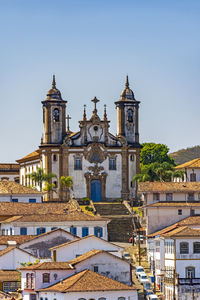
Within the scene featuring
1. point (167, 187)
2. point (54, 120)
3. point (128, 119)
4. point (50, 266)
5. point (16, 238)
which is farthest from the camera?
point (128, 119)

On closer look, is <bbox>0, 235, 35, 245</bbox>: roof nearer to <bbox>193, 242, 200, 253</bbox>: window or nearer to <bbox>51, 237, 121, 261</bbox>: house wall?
<bbox>51, 237, 121, 261</bbox>: house wall

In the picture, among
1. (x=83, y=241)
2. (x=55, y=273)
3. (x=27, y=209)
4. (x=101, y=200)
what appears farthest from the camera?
(x=101, y=200)

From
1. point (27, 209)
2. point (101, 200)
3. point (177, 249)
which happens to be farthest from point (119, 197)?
point (177, 249)

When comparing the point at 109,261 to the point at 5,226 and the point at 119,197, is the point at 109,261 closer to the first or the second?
the point at 5,226

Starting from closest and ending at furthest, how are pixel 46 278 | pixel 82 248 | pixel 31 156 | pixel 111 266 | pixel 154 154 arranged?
1. pixel 46 278
2. pixel 111 266
3. pixel 82 248
4. pixel 31 156
5. pixel 154 154

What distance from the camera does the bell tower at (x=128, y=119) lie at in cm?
15938

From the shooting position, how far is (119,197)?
156 meters

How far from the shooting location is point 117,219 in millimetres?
136750

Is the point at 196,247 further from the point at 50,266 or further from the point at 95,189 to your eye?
the point at 95,189

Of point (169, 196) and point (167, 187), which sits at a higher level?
point (167, 187)

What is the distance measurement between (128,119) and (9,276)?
62.5m

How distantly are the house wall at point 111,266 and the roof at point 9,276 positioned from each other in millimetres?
6960

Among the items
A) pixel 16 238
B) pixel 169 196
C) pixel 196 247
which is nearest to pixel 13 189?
pixel 169 196

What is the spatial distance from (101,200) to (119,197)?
2.72 metres
